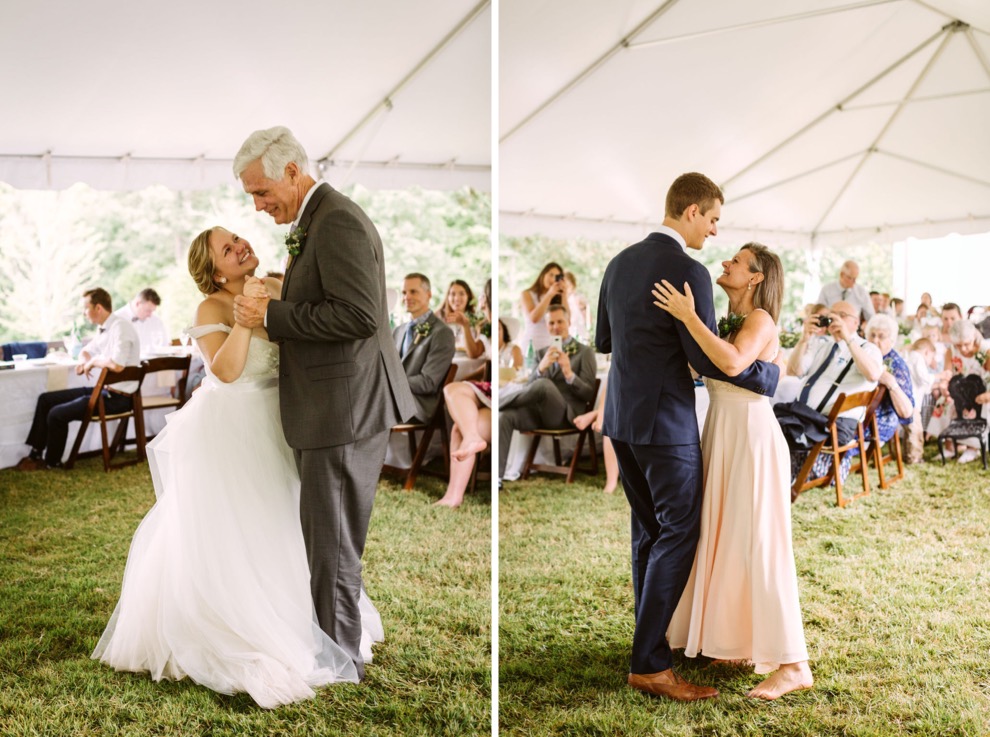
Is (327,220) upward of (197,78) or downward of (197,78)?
downward

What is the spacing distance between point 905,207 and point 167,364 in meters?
3.01

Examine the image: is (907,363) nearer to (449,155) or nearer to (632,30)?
(632,30)

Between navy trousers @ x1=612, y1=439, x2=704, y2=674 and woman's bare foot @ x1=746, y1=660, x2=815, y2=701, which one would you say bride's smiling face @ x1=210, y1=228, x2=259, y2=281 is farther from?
woman's bare foot @ x1=746, y1=660, x2=815, y2=701

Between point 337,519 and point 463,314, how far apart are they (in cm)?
296

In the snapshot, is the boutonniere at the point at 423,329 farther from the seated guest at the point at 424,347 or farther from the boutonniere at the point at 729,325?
Result: the boutonniere at the point at 729,325

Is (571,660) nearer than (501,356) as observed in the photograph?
Yes

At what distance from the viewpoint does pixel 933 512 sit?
9.38 ft

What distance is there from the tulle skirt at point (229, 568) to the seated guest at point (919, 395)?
85.5 inches

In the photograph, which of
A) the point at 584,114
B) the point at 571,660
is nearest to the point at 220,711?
the point at 571,660

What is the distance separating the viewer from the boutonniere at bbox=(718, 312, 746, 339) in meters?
2.31

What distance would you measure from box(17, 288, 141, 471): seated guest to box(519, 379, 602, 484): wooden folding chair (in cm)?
246

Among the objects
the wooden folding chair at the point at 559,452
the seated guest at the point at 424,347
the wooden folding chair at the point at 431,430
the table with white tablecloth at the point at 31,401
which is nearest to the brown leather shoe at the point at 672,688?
the table with white tablecloth at the point at 31,401

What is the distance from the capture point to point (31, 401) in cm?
330

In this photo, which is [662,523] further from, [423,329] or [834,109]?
[423,329]
